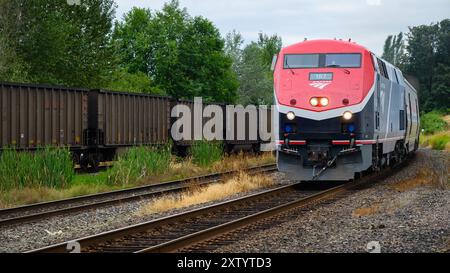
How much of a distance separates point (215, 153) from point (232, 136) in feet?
20.6

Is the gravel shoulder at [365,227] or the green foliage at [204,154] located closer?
the gravel shoulder at [365,227]

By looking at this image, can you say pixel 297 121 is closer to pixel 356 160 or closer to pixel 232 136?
pixel 356 160

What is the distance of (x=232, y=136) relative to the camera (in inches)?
1244

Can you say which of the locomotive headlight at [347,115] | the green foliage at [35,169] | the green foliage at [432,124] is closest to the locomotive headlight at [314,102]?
the locomotive headlight at [347,115]

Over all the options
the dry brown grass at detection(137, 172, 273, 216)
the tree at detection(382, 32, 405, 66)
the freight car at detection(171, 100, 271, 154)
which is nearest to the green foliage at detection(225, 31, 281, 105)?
the freight car at detection(171, 100, 271, 154)

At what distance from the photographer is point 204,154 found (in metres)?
24.9

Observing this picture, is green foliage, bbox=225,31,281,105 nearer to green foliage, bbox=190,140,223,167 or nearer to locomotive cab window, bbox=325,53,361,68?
green foliage, bbox=190,140,223,167

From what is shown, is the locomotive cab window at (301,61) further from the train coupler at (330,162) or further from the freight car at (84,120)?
the freight car at (84,120)

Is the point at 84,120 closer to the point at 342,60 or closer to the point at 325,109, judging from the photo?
the point at 325,109

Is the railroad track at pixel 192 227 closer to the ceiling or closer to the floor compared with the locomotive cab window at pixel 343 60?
closer to the floor

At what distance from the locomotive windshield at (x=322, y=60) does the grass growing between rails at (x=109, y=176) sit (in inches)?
230

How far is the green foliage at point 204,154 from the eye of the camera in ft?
81.6

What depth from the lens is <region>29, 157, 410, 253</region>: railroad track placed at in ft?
29.3

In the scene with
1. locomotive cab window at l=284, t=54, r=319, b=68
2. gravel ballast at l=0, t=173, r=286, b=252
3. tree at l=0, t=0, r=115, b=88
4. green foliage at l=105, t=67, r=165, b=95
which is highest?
tree at l=0, t=0, r=115, b=88
